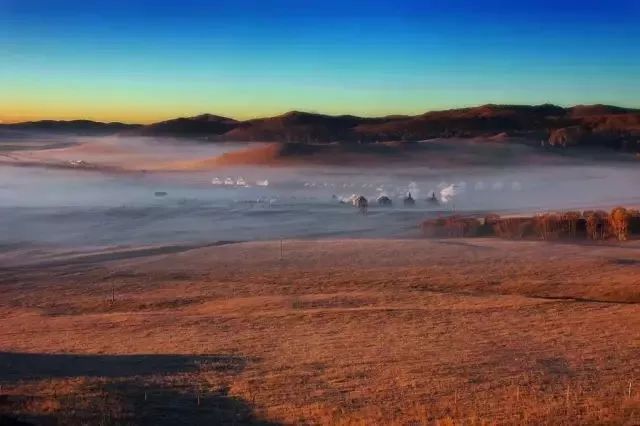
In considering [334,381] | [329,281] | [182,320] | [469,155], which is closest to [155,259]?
[329,281]

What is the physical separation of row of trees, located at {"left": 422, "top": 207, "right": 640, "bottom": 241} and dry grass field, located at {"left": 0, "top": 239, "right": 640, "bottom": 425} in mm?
8811

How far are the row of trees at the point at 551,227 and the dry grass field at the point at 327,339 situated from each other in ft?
28.9

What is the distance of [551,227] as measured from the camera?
56875 millimetres

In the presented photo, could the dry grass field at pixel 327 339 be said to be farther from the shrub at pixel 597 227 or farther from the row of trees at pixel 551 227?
the row of trees at pixel 551 227

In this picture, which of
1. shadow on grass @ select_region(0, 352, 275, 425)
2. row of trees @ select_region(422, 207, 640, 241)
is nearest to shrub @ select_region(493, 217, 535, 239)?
row of trees @ select_region(422, 207, 640, 241)

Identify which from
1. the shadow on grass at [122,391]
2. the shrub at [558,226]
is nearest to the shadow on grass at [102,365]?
the shadow on grass at [122,391]

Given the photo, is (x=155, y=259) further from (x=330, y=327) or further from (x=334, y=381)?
(x=334, y=381)

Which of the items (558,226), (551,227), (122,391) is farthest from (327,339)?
(558,226)

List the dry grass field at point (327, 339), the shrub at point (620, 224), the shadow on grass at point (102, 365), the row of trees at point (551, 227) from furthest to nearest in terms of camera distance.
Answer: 1. the row of trees at point (551, 227)
2. the shrub at point (620, 224)
3. the shadow on grass at point (102, 365)
4. the dry grass field at point (327, 339)

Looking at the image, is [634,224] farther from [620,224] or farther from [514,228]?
[514,228]

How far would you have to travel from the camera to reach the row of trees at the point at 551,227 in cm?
5538

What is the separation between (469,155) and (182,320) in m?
131

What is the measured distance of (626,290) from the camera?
110 ft

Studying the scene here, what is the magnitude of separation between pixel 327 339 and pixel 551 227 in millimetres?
36735
